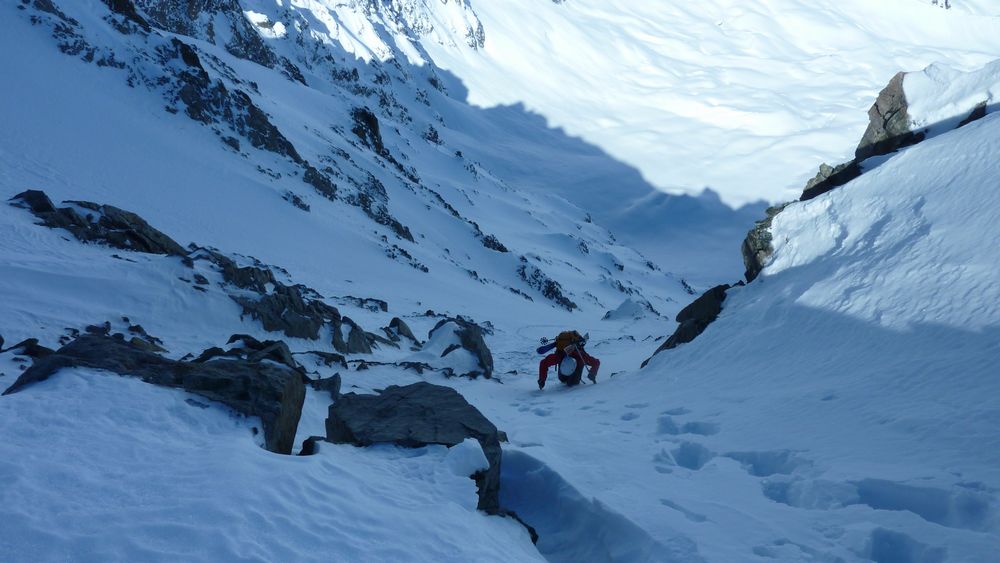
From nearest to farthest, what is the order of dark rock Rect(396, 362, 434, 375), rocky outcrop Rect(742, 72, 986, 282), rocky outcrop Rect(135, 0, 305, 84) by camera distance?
dark rock Rect(396, 362, 434, 375) → rocky outcrop Rect(742, 72, 986, 282) → rocky outcrop Rect(135, 0, 305, 84)

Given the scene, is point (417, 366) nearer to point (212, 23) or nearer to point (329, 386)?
point (329, 386)

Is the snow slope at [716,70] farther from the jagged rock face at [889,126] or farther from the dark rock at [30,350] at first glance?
the dark rock at [30,350]

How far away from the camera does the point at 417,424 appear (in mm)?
5711

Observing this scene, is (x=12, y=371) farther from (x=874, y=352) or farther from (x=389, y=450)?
(x=874, y=352)

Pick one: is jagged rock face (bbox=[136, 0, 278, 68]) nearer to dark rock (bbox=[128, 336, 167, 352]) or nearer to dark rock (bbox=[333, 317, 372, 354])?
dark rock (bbox=[333, 317, 372, 354])

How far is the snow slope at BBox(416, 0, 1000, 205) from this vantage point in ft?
243

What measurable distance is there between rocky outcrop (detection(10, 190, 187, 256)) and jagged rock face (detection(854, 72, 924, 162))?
12.2 m

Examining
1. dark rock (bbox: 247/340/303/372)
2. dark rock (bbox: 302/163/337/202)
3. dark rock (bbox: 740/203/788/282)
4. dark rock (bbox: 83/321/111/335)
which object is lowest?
dark rock (bbox: 83/321/111/335)

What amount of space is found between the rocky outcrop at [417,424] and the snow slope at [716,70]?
6142 cm

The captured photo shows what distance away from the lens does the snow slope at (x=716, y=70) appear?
74.1m

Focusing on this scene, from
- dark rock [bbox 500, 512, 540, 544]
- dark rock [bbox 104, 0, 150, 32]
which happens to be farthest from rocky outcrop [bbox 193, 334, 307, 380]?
dark rock [bbox 104, 0, 150, 32]

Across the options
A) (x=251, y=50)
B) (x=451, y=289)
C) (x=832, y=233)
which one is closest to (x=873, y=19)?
(x=251, y=50)

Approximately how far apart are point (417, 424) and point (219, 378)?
1.53 meters

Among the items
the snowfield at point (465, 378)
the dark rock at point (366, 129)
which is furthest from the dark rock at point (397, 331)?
the dark rock at point (366, 129)
